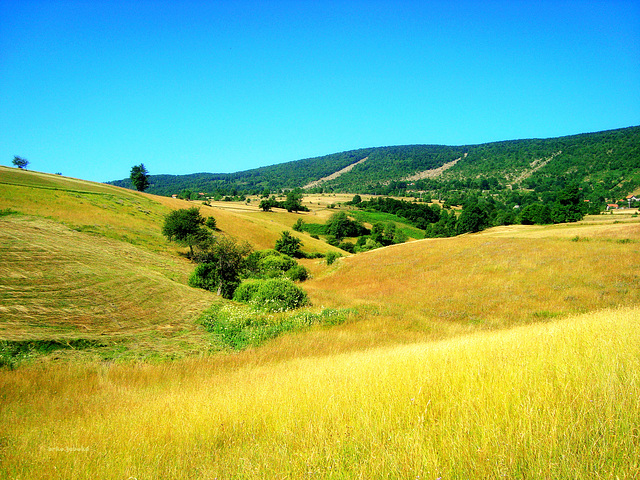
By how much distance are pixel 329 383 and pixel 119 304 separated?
384 inches

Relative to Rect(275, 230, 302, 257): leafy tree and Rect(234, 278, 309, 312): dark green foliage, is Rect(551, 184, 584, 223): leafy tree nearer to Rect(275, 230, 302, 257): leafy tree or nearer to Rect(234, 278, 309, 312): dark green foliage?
Rect(275, 230, 302, 257): leafy tree

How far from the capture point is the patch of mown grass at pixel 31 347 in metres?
7.61

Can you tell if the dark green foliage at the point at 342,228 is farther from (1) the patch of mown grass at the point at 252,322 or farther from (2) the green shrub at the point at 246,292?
(1) the patch of mown grass at the point at 252,322

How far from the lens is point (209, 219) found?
204 ft

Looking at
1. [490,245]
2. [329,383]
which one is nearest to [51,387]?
[329,383]

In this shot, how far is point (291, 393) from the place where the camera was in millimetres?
5562

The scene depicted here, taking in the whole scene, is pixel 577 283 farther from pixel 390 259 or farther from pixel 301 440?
pixel 301 440

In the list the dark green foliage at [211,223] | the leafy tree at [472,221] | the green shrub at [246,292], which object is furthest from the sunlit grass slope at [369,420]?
the leafy tree at [472,221]

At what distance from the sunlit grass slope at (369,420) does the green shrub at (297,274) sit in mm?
27543

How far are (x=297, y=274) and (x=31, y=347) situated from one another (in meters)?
27.1

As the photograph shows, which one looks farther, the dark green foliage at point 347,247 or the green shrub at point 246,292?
the dark green foliage at point 347,247

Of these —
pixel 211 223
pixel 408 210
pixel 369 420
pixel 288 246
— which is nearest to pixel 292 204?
pixel 408 210

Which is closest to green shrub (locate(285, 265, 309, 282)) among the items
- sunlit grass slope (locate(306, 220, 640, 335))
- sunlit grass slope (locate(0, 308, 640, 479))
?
sunlit grass slope (locate(306, 220, 640, 335))

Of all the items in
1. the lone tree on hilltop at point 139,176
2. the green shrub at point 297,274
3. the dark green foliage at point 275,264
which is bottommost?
the green shrub at point 297,274
